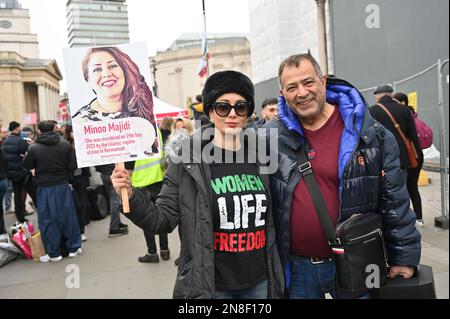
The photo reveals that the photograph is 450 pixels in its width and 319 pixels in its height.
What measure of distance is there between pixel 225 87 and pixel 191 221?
0.78 meters

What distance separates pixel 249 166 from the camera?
88.1 inches

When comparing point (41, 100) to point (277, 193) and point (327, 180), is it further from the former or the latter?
point (327, 180)

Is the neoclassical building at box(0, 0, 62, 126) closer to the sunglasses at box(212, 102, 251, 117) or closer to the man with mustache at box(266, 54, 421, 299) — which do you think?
the sunglasses at box(212, 102, 251, 117)

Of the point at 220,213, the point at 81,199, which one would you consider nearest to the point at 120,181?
the point at 220,213

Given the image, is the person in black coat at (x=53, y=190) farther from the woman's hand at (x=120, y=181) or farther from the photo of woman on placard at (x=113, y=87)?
the woman's hand at (x=120, y=181)

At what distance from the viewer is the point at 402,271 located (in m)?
2.18

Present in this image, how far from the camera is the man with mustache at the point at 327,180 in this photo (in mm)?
2145

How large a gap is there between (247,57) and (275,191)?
63.0m

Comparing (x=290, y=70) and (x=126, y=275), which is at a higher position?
(x=290, y=70)

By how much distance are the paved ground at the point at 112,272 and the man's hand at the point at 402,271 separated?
1.59m

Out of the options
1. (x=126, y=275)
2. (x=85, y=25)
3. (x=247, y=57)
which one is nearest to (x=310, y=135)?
(x=126, y=275)

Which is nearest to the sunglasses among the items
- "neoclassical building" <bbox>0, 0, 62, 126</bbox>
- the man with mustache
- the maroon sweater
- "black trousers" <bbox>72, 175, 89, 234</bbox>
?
the man with mustache

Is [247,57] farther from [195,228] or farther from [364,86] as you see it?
[195,228]

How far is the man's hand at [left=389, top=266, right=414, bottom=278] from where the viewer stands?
85.1 inches
